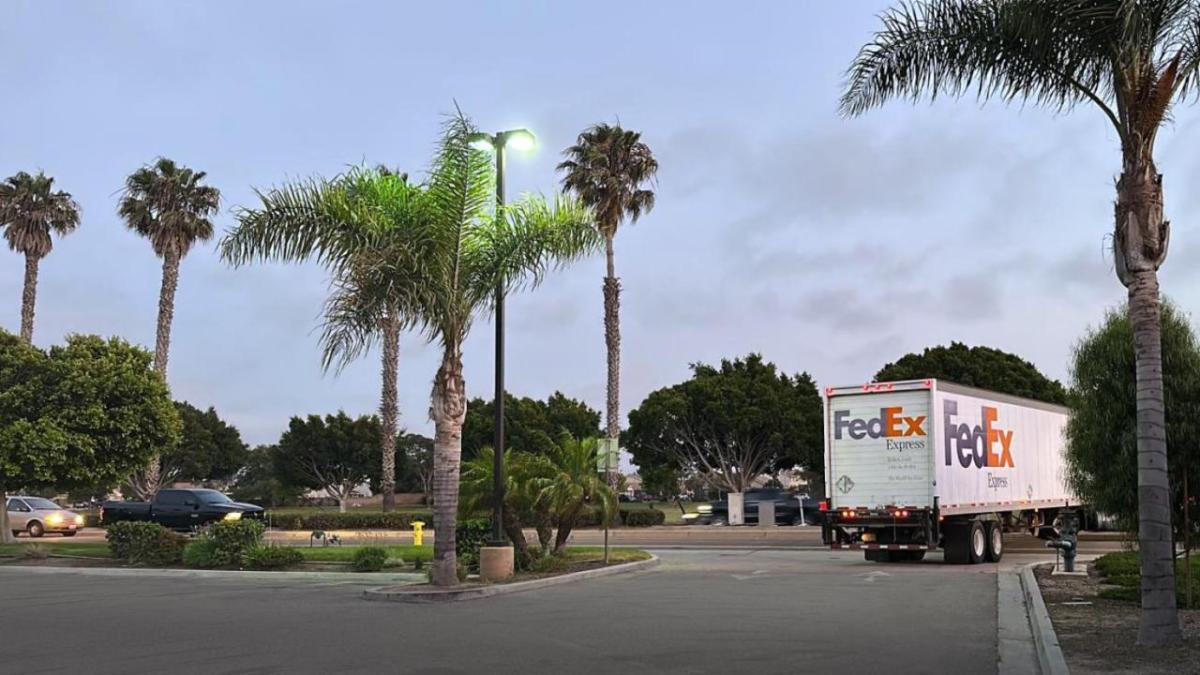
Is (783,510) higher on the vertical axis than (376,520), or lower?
higher

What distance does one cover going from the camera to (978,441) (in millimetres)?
22156

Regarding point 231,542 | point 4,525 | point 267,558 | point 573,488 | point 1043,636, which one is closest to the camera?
point 1043,636

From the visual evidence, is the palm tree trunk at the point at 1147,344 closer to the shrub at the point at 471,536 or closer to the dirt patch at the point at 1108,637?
the dirt patch at the point at 1108,637

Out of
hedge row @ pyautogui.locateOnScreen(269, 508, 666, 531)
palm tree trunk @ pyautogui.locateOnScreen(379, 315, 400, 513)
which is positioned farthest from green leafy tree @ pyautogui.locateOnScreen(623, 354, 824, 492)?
palm tree trunk @ pyautogui.locateOnScreen(379, 315, 400, 513)

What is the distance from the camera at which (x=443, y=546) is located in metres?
16.5

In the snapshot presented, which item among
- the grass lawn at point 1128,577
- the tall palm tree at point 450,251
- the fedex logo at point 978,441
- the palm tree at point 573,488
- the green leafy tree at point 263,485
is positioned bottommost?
the green leafy tree at point 263,485

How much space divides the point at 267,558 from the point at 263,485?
6692cm

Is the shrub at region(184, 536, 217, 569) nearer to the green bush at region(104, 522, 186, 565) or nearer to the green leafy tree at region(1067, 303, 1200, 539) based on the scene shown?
the green bush at region(104, 522, 186, 565)

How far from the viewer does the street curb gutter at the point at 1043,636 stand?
354 inches

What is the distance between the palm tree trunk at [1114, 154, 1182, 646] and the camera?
1011 centimetres

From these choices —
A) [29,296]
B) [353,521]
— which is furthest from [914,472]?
[29,296]

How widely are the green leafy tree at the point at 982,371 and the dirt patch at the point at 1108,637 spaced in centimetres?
3887

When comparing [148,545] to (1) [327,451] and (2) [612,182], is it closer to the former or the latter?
(2) [612,182]

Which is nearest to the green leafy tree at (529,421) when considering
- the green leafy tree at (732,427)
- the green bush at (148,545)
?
the green leafy tree at (732,427)
